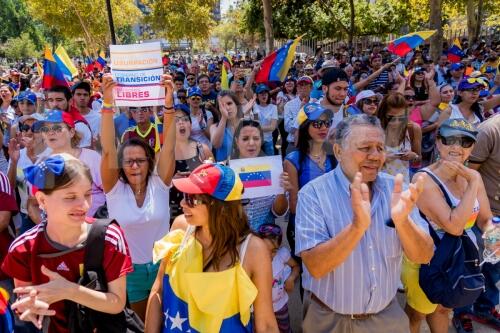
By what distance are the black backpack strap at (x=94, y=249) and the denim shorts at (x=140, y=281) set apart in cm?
101

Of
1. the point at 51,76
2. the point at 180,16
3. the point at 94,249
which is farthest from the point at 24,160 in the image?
the point at 180,16

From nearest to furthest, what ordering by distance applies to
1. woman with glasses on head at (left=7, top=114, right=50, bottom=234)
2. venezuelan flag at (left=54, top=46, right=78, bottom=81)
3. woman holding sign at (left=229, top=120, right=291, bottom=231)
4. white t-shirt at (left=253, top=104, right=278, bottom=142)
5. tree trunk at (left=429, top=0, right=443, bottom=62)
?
1. woman holding sign at (left=229, top=120, right=291, bottom=231)
2. woman with glasses on head at (left=7, top=114, right=50, bottom=234)
3. white t-shirt at (left=253, top=104, right=278, bottom=142)
4. venezuelan flag at (left=54, top=46, right=78, bottom=81)
5. tree trunk at (left=429, top=0, right=443, bottom=62)

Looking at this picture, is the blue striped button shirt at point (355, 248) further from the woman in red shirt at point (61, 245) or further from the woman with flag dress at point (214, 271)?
the woman in red shirt at point (61, 245)

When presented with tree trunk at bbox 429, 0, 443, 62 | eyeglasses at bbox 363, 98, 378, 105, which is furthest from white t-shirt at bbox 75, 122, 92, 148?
tree trunk at bbox 429, 0, 443, 62

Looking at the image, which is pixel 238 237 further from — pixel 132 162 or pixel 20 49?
pixel 20 49

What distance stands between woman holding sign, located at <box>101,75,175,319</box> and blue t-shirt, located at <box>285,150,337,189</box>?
1.04 metres

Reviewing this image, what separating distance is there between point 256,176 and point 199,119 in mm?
3182

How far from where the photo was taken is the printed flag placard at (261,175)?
3158 mm

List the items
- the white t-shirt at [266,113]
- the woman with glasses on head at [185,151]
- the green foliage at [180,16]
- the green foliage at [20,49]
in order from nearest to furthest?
1. the woman with glasses on head at [185,151]
2. the white t-shirt at [266,113]
3. the green foliage at [180,16]
4. the green foliage at [20,49]

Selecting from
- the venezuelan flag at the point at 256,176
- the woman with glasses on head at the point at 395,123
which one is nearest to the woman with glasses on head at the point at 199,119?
the woman with glasses on head at the point at 395,123

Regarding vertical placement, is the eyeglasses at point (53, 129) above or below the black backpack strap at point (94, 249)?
above

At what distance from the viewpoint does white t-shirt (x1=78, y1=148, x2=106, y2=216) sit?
11.4 ft

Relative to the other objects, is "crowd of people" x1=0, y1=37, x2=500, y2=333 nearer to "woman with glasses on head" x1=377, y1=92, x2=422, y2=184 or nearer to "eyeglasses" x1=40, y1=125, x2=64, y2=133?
"eyeglasses" x1=40, y1=125, x2=64, y2=133

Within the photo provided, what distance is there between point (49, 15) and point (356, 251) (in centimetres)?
3093
